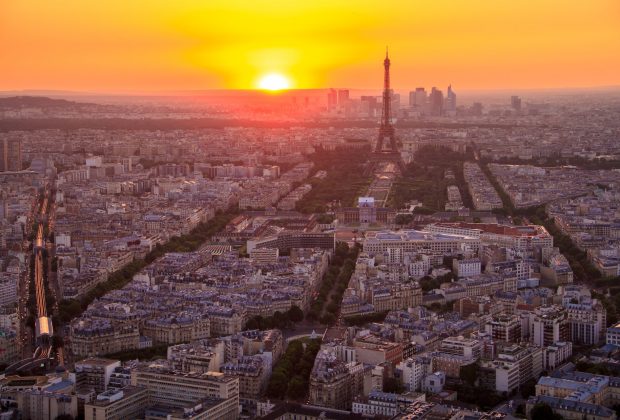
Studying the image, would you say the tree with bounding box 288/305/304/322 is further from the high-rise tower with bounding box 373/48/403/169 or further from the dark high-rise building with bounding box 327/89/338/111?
the dark high-rise building with bounding box 327/89/338/111

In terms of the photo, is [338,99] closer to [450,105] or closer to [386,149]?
[450,105]

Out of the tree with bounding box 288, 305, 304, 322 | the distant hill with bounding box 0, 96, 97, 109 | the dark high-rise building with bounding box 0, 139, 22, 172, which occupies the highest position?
the distant hill with bounding box 0, 96, 97, 109

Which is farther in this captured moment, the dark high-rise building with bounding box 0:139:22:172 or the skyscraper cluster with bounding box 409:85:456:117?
the skyscraper cluster with bounding box 409:85:456:117

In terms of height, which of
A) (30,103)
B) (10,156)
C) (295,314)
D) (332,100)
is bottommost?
(295,314)

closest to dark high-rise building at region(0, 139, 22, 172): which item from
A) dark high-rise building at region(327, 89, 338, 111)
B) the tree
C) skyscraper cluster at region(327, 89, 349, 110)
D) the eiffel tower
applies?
the eiffel tower

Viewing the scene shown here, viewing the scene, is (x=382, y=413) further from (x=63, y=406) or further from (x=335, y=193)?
(x=335, y=193)

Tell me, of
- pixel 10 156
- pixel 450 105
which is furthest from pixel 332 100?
pixel 10 156

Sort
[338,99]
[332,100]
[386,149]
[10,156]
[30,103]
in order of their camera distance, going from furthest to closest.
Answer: [332,100], [338,99], [30,103], [386,149], [10,156]

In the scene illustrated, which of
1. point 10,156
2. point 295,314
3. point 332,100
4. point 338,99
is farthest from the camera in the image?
point 332,100
